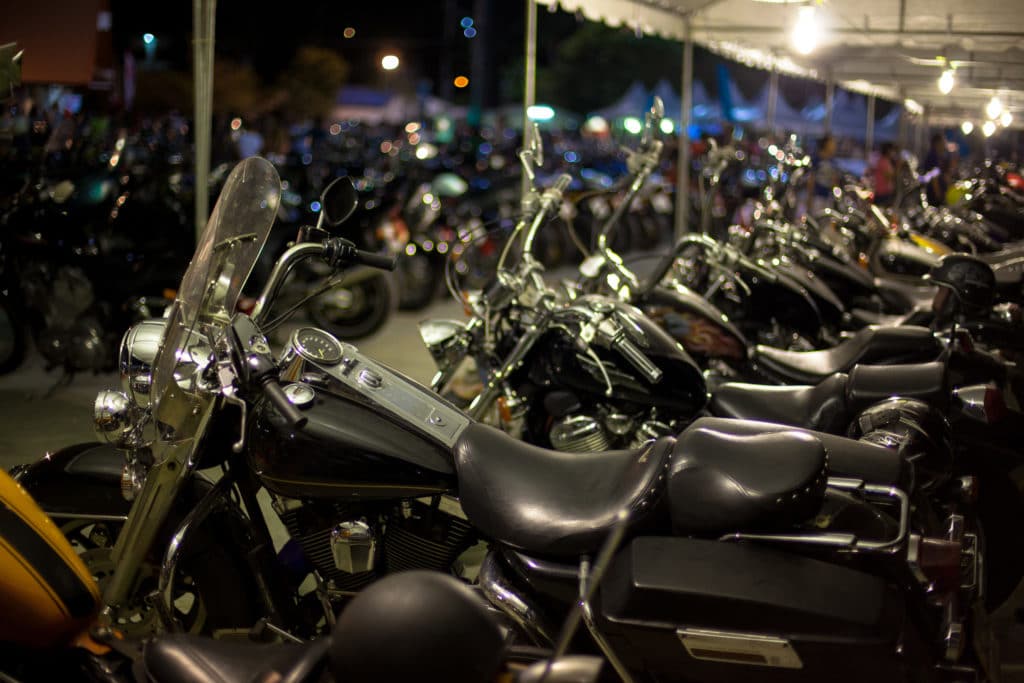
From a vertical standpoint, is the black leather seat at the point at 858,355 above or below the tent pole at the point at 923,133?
below

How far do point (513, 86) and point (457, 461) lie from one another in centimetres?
3631

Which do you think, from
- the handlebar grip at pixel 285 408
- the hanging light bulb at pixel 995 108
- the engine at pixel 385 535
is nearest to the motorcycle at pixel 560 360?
the engine at pixel 385 535

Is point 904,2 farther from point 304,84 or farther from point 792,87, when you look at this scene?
point 304,84

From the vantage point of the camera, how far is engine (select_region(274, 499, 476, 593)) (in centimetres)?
218

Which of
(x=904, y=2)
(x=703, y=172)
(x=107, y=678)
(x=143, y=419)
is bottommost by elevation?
(x=107, y=678)

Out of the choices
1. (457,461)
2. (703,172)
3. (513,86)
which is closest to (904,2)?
(703,172)

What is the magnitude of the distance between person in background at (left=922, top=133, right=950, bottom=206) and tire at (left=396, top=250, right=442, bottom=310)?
4.37 m

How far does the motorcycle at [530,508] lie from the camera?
5.42 feet

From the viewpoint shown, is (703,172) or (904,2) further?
(904,2)

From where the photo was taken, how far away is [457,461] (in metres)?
2.06

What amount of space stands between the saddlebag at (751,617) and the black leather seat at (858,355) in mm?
2110

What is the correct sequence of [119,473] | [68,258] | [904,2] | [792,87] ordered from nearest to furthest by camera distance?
[119,473] → [68,258] → [904,2] → [792,87]

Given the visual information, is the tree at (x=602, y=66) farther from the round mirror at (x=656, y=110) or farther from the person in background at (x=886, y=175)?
the round mirror at (x=656, y=110)

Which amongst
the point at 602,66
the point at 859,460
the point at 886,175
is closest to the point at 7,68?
the point at 859,460
